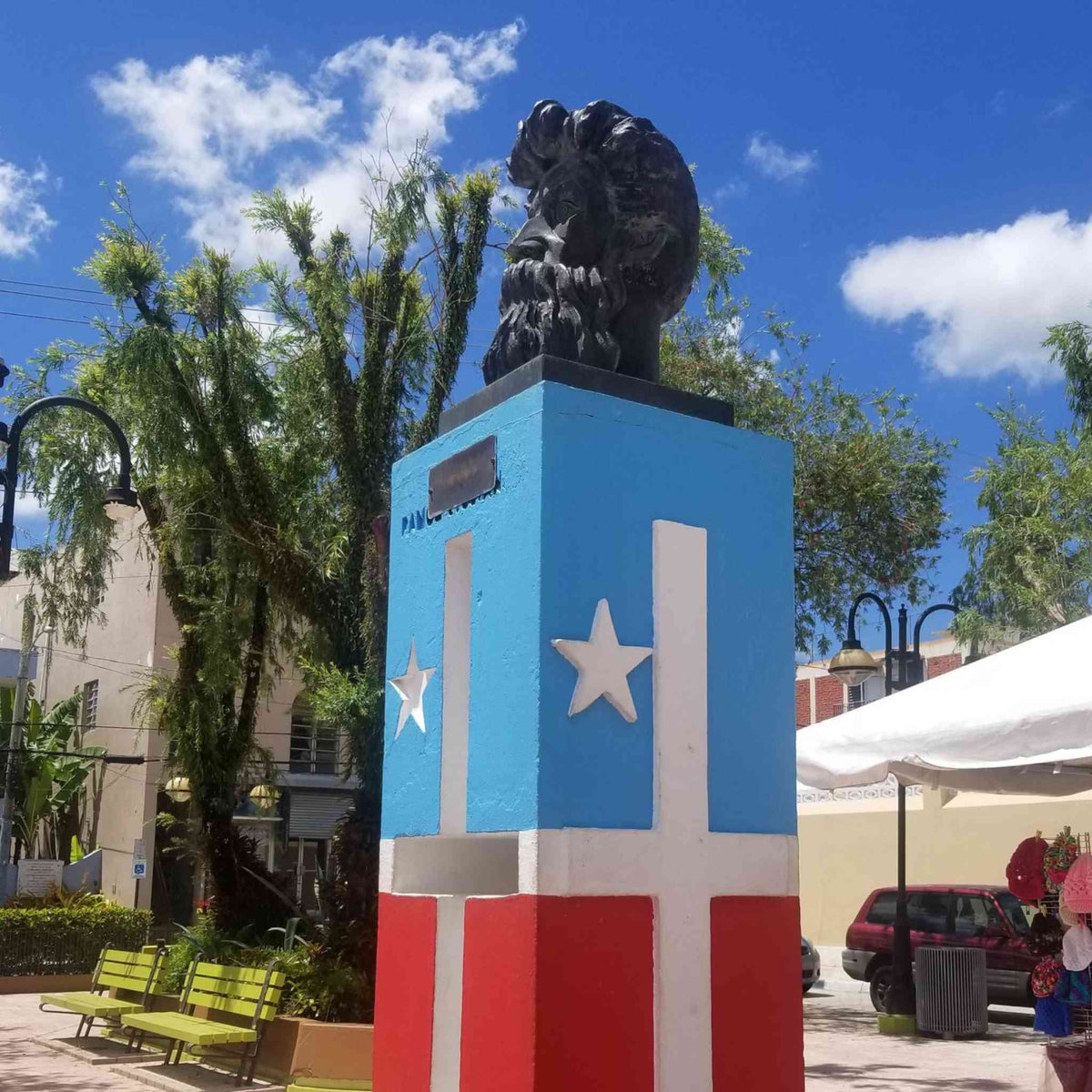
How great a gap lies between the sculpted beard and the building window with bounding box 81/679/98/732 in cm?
2810

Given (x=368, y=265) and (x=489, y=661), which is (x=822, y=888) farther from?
(x=489, y=661)

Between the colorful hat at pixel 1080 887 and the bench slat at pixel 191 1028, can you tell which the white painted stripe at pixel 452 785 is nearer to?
the colorful hat at pixel 1080 887

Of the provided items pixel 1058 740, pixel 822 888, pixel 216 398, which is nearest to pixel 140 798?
pixel 822 888

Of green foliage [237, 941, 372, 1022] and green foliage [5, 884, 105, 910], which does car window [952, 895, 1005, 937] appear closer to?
green foliage [237, 941, 372, 1022]

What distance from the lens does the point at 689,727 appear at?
487cm

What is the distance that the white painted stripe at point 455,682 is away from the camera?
513cm

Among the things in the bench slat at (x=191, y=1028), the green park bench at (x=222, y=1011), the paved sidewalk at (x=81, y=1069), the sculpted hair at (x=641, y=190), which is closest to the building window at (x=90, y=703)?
the paved sidewalk at (x=81, y=1069)

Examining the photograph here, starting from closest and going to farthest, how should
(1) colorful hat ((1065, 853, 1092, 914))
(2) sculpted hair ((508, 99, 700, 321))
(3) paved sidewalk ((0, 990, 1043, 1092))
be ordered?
(2) sculpted hair ((508, 99, 700, 321))
(1) colorful hat ((1065, 853, 1092, 914))
(3) paved sidewalk ((0, 990, 1043, 1092))

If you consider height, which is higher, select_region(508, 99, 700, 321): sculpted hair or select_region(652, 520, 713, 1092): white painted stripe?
select_region(508, 99, 700, 321): sculpted hair

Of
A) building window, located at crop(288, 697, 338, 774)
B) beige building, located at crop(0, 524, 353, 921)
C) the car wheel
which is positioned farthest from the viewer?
building window, located at crop(288, 697, 338, 774)

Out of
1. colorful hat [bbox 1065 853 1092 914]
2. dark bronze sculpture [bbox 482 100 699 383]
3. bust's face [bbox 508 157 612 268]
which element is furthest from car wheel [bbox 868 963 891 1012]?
bust's face [bbox 508 157 612 268]

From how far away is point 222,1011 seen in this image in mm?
11820

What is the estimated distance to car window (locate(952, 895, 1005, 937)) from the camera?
56.0 feet

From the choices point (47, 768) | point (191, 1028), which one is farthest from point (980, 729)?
point (47, 768)
